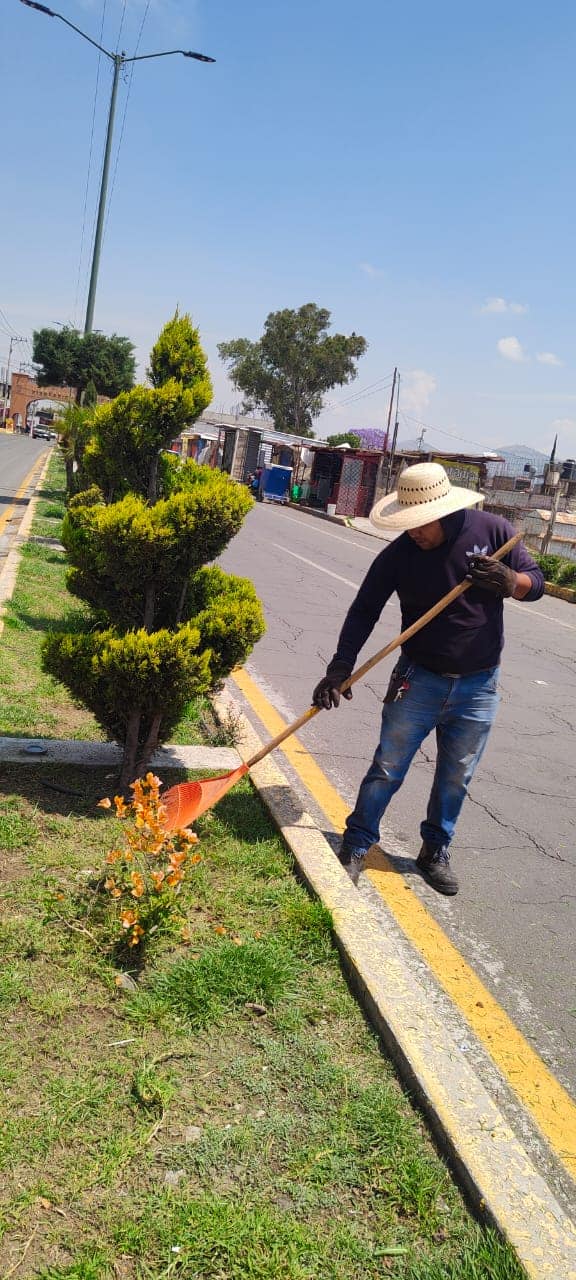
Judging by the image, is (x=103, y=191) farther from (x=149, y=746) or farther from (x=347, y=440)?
(x=347, y=440)

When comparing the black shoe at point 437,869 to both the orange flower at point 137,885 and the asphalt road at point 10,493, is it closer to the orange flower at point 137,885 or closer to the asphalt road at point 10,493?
the orange flower at point 137,885

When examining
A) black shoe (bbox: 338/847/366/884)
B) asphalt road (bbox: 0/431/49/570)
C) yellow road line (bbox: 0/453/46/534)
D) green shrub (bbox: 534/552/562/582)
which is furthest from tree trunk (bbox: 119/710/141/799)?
green shrub (bbox: 534/552/562/582)

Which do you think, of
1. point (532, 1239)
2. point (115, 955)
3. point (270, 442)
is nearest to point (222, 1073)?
point (115, 955)

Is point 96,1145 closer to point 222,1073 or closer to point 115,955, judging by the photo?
point 222,1073

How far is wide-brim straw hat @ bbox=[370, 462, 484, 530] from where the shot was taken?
136 inches

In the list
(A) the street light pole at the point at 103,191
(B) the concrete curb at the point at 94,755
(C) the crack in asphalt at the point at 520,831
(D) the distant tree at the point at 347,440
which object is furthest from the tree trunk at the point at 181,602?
(D) the distant tree at the point at 347,440

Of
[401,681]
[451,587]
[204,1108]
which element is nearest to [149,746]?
[401,681]

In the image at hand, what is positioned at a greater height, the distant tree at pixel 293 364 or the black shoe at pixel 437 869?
the distant tree at pixel 293 364

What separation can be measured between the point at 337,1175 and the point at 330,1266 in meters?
0.23

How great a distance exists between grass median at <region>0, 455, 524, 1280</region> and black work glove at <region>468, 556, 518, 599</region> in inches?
52.2

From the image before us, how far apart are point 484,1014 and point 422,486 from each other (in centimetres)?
188

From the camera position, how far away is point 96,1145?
2.10 meters

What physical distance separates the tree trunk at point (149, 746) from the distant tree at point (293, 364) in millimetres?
68042

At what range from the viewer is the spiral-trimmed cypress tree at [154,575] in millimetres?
3670
